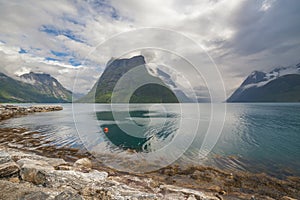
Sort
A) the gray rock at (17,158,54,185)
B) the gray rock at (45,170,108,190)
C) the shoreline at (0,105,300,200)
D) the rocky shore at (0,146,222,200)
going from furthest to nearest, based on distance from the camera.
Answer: the shoreline at (0,105,300,200) < the gray rock at (17,158,54,185) < the gray rock at (45,170,108,190) < the rocky shore at (0,146,222,200)

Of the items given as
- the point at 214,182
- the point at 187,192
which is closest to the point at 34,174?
the point at 187,192

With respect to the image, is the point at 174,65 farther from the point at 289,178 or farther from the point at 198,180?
the point at 289,178

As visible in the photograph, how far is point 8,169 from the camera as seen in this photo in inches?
421

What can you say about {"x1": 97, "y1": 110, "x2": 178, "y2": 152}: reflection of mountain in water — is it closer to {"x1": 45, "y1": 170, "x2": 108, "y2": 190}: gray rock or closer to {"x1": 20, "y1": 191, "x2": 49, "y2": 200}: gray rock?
{"x1": 45, "y1": 170, "x2": 108, "y2": 190}: gray rock

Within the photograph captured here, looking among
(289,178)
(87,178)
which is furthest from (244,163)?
(87,178)

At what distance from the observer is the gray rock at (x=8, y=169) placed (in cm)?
1047

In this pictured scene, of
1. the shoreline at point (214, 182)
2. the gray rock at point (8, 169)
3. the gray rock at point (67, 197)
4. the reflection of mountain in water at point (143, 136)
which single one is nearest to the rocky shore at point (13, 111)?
the reflection of mountain in water at point (143, 136)

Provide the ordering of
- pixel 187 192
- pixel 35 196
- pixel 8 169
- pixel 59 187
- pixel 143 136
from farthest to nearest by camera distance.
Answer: pixel 143 136 < pixel 187 192 < pixel 8 169 < pixel 59 187 < pixel 35 196

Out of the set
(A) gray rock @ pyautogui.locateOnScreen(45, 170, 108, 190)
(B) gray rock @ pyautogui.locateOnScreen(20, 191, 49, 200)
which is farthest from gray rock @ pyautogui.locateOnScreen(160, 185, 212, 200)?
Result: (B) gray rock @ pyautogui.locateOnScreen(20, 191, 49, 200)

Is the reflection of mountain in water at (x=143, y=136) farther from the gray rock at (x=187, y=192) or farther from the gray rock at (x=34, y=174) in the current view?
the gray rock at (x=34, y=174)

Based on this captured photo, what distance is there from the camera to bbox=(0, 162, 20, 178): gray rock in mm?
10470

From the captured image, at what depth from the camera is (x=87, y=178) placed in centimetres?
1099

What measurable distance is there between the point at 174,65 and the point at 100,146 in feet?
64.6

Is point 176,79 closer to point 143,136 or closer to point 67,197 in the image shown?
point 67,197
